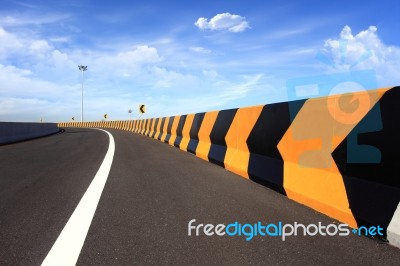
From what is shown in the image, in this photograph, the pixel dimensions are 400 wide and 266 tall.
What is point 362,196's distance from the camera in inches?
141

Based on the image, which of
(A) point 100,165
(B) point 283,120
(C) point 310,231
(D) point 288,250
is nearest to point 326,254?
(D) point 288,250

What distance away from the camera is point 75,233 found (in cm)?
344

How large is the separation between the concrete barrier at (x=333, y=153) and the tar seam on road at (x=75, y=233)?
7.87 ft

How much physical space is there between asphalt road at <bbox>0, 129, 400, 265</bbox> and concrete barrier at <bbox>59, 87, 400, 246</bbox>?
0.21m

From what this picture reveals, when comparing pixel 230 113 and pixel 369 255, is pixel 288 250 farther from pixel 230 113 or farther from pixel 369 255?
pixel 230 113

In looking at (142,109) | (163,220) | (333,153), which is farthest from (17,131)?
(333,153)

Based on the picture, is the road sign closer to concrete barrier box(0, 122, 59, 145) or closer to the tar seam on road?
concrete barrier box(0, 122, 59, 145)

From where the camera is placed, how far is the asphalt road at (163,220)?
9.53ft

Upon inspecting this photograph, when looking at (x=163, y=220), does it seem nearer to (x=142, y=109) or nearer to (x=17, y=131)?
(x=17, y=131)

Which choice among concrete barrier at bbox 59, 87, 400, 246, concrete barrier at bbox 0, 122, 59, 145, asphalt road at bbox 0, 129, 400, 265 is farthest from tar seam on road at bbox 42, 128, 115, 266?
concrete barrier at bbox 0, 122, 59, 145

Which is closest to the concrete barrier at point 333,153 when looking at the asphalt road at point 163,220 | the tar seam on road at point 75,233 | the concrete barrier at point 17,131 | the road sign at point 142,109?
the asphalt road at point 163,220

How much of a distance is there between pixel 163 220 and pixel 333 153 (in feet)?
6.45

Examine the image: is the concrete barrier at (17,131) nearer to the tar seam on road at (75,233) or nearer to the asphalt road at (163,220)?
the asphalt road at (163,220)

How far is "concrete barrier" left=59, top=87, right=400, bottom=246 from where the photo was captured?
3412 millimetres
